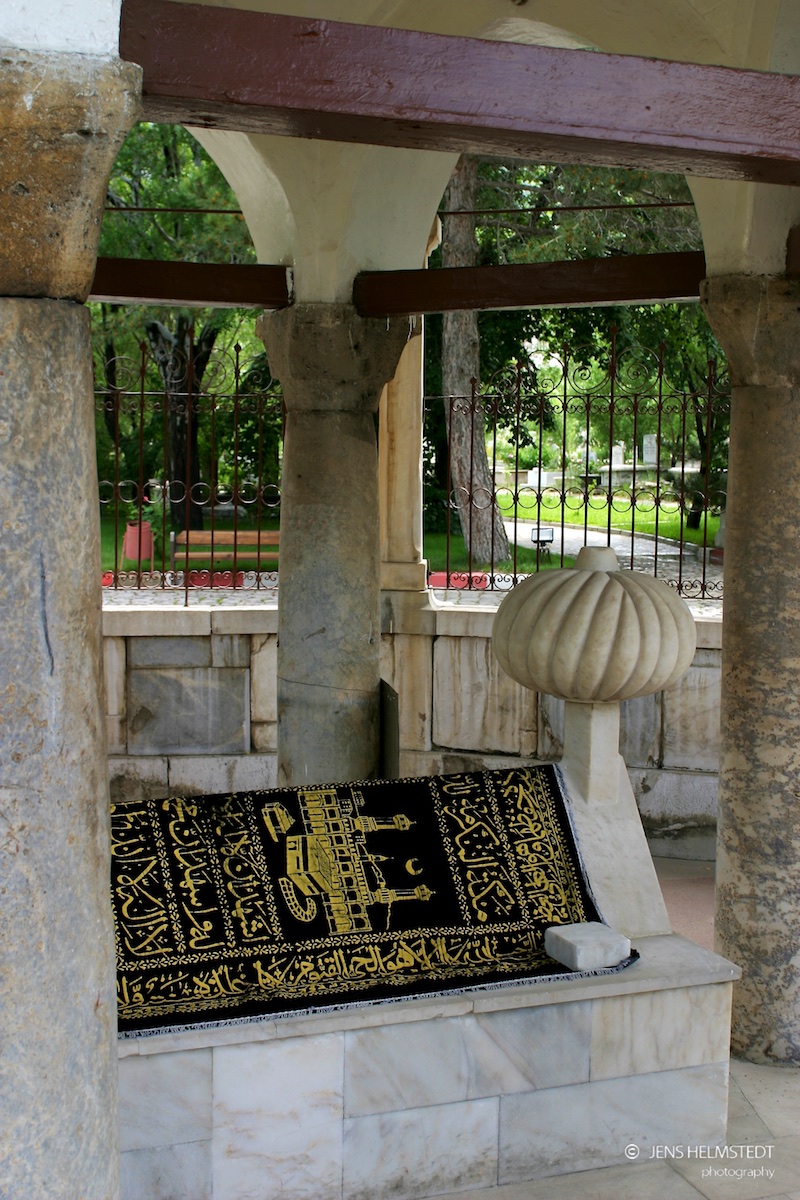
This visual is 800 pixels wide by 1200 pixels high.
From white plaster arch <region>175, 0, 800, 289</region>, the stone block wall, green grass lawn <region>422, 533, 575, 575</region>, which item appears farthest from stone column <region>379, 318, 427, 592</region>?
green grass lawn <region>422, 533, 575, 575</region>

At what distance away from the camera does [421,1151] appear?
148 inches

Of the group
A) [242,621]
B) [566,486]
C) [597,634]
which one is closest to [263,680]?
[242,621]

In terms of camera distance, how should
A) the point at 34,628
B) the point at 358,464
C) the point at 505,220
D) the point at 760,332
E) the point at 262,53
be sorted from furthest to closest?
the point at 505,220, the point at 358,464, the point at 760,332, the point at 262,53, the point at 34,628

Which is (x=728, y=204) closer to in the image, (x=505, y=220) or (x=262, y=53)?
(x=262, y=53)

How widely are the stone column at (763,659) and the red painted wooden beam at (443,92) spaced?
1.78 meters

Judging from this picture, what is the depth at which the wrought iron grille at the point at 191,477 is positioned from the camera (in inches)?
328

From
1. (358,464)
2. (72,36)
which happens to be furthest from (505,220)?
(72,36)

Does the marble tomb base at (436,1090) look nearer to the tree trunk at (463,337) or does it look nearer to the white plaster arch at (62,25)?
the white plaster arch at (62,25)

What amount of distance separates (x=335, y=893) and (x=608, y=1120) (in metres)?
1.09

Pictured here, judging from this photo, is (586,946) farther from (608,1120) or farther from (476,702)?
(476,702)

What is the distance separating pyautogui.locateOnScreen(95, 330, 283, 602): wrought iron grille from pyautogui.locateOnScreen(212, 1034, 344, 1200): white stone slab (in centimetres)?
443

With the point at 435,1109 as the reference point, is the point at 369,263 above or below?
above

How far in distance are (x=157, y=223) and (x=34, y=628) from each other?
1405cm

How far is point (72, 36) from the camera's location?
1950 millimetres
